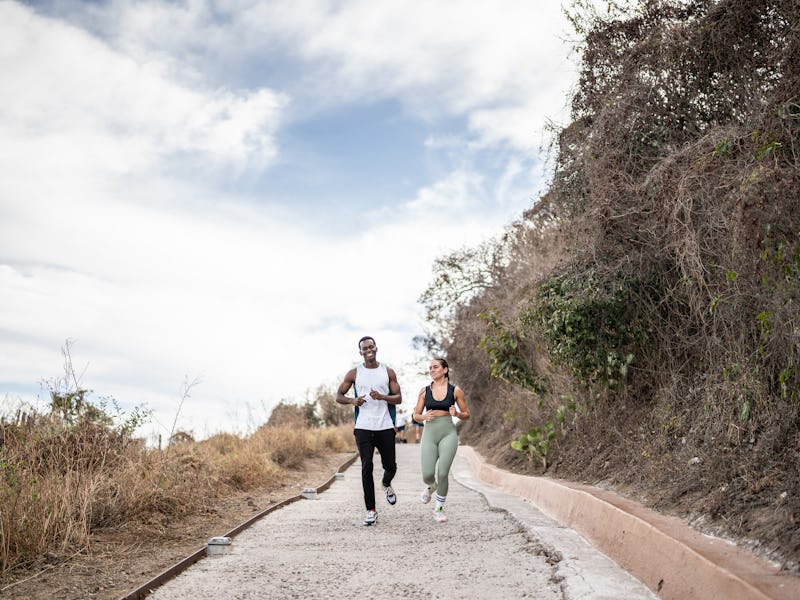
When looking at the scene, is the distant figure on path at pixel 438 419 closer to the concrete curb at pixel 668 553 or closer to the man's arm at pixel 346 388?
the man's arm at pixel 346 388

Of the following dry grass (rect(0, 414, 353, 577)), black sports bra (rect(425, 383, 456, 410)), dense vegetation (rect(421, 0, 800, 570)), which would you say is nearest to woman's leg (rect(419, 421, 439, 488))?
black sports bra (rect(425, 383, 456, 410))

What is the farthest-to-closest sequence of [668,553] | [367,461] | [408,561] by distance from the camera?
[367,461] → [408,561] → [668,553]

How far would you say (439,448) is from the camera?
9.41 metres

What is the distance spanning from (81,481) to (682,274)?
6.98m

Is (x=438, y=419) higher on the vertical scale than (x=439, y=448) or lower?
higher

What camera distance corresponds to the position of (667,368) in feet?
32.9

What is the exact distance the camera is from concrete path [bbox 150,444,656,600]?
18.2 feet

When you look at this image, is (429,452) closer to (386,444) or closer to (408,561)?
(386,444)

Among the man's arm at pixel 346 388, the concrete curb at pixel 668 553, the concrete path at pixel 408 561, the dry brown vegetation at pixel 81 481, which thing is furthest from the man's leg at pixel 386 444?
the dry brown vegetation at pixel 81 481

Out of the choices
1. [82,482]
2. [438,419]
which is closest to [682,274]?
[438,419]

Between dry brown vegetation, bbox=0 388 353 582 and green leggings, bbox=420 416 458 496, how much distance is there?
2.95 metres

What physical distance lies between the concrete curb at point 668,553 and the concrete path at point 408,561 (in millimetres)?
177

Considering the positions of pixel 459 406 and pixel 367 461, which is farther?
pixel 459 406

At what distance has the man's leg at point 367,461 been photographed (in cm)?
884
